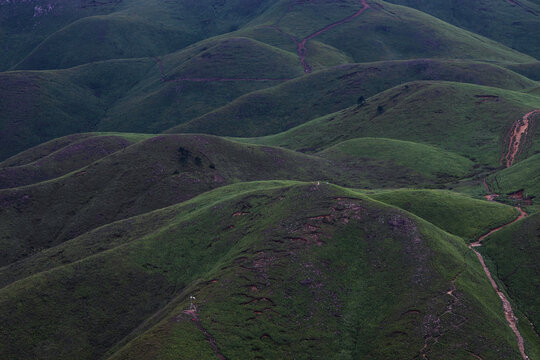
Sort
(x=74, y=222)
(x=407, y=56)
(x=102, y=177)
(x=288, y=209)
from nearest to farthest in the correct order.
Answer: (x=288, y=209)
(x=74, y=222)
(x=102, y=177)
(x=407, y=56)

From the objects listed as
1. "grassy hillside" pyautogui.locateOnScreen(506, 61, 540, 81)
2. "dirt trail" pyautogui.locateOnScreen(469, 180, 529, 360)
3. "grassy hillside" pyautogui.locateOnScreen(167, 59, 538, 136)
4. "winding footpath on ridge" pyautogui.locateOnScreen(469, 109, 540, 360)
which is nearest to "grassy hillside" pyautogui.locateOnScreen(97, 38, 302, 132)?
"grassy hillside" pyautogui.locateOnScreen(167, 59, 538, 136)

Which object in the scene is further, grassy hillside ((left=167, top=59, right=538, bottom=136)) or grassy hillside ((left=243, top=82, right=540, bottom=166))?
grassy hillside ((left=167, top=59, right=538, bottom=136))

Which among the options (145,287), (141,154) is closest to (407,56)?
(141,154)

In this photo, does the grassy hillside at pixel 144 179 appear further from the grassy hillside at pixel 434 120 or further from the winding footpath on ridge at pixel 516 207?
the grassy hillside at pixel 434 120

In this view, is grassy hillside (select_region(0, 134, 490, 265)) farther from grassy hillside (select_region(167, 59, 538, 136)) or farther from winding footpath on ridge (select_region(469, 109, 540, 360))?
grassy hillside (select_region(167, 59, 538, 136))

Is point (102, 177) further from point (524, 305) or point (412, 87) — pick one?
point (412, 87)

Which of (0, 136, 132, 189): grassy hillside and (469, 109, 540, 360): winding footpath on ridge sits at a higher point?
(469, 109, 540, 360): winding footpath on ridge

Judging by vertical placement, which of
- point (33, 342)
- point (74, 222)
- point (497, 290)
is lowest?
point (74, 222)
